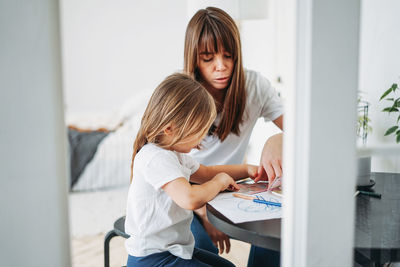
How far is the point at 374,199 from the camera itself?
857mm

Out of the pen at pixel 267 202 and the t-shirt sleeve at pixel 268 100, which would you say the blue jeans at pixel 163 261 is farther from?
the t-shirt sleeve at pixel 268 100

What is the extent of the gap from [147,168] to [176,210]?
0.16m

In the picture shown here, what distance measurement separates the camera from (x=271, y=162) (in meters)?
1.10

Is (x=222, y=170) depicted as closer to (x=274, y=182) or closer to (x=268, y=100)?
(x=274, y=182)

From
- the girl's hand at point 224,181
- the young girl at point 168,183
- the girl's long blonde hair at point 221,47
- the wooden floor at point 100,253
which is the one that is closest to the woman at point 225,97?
the girl's long blonde hair at point 221,47

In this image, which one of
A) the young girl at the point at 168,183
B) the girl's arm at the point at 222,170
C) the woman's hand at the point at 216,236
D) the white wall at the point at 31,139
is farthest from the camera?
the woman's hand at the point at 216,236

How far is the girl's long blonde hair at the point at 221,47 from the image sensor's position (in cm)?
126

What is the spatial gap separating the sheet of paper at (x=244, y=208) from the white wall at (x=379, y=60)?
259 mm

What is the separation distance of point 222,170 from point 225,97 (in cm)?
32

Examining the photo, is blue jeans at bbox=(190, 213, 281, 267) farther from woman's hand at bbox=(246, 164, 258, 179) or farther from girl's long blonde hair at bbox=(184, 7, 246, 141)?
girl's long blonde hair at bbox=(184, 7, 246, 141)

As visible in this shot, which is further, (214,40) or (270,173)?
(214,40)

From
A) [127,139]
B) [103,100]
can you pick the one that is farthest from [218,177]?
[103,100]

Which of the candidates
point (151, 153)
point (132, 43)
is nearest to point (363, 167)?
point (151, 153)

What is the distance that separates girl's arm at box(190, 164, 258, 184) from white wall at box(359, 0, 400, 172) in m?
0.45
